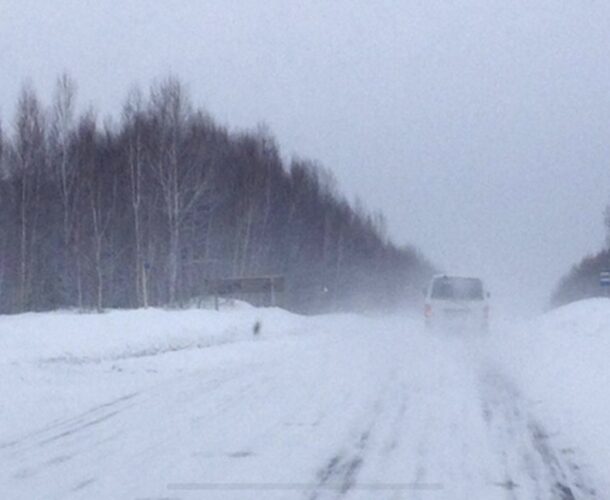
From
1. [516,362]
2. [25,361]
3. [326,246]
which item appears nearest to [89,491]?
[25,361]

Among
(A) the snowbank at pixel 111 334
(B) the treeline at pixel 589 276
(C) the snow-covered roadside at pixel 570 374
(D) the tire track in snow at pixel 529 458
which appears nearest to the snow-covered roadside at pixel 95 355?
(A) the snowbank at pixel 111 334

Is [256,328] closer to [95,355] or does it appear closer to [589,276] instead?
[95,355]

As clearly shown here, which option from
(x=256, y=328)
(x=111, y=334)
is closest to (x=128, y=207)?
(x=256, y=328)

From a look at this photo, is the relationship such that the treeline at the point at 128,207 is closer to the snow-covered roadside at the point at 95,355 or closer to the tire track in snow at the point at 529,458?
the snow-covered roadside at the point at 95,355

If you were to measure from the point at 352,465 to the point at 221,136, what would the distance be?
191 ft

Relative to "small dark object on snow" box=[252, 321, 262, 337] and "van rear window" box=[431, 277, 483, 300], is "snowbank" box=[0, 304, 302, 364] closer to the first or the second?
"small dark object on snow" box=[252, 321, 262, 337]

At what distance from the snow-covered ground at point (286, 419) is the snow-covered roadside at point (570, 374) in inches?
2.5

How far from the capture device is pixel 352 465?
35.7 ft

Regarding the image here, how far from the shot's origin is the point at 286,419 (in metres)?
14.3

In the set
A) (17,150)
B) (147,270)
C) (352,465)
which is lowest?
(352,465)

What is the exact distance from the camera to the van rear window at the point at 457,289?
35247 millimetres

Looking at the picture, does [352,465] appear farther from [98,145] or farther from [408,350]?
[98,145]

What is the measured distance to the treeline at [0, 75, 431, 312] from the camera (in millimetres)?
48750

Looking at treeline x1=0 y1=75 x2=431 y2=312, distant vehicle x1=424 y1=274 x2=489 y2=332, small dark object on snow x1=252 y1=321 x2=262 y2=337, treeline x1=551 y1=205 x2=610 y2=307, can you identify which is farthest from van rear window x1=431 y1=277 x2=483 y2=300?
treeline x1=551 y1=205 x2=610 y2=307
